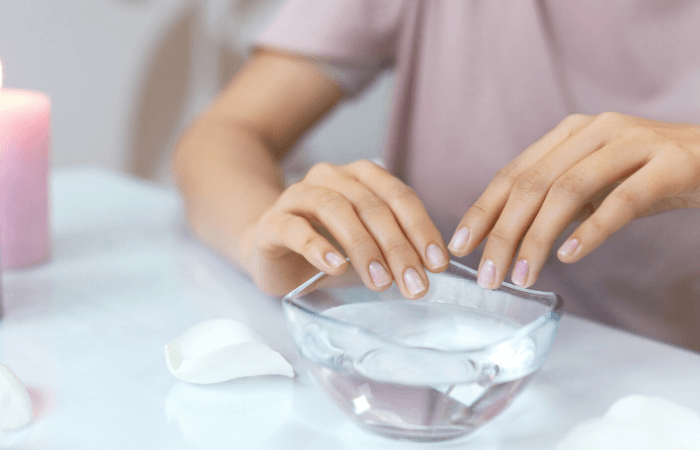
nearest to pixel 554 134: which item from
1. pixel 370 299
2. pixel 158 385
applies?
pixel 370 299

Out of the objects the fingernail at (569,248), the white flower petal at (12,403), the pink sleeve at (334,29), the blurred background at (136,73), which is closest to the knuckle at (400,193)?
the fingernail at (569,248)

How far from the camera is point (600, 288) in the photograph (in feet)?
2.05

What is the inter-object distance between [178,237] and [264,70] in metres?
0.27

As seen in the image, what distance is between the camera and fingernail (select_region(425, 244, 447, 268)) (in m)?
0.38

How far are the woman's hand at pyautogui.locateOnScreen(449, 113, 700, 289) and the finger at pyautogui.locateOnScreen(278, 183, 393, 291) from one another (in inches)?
2.0

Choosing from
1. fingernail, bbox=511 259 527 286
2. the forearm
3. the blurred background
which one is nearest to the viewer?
fingernail, bbox=511 259 527 286

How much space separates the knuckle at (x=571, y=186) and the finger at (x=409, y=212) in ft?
0.25

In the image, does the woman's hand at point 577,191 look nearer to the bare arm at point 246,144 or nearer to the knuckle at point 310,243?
the knuckle at point 310,243

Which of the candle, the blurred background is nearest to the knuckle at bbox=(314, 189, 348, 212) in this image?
the candle

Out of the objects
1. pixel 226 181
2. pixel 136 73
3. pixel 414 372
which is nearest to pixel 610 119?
pixel 414 372

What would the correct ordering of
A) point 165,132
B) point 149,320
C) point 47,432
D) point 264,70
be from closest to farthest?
point 47,432 → point 149,320 → point 264,70 → point 165,132

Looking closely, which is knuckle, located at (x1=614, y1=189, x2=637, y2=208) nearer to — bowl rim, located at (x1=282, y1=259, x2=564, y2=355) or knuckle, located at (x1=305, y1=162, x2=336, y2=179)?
bowl rim, located at (x1=282, y1=259, x2=564, y2=355)

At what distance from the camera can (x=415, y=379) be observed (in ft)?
0.89

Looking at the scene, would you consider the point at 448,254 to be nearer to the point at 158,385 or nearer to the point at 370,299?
the point at 370,299
